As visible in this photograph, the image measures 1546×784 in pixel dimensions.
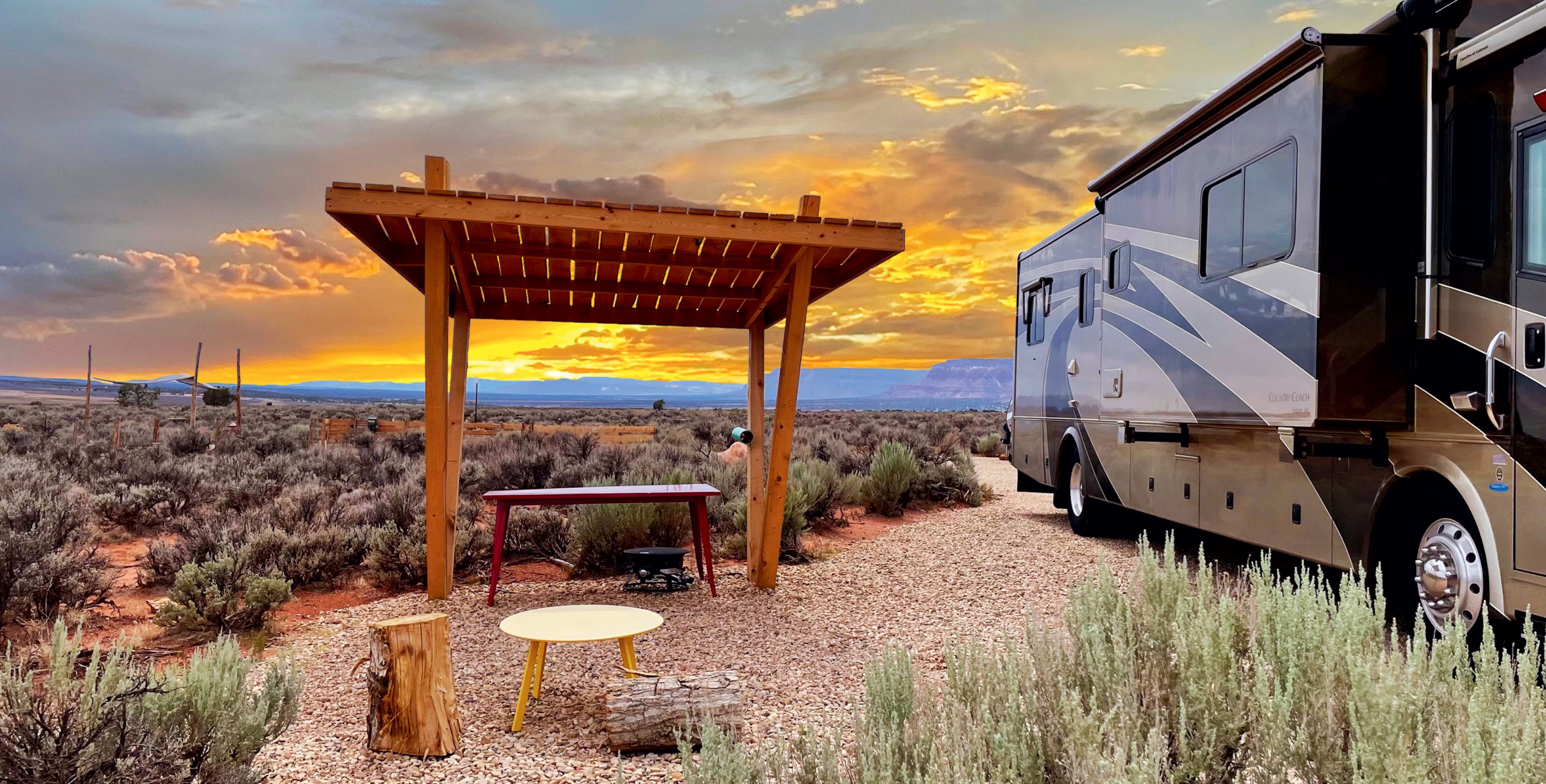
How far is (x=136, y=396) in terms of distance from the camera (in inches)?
2023

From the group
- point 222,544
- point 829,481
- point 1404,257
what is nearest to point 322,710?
point 222,544

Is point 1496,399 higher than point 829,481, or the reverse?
point 1496,399

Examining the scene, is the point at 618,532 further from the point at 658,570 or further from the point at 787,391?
the point at 787,391

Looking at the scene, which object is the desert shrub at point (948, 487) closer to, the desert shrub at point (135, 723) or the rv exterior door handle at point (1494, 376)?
the rv exterior door handle at point (1494, 376)

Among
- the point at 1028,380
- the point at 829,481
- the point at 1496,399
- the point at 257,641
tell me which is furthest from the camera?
the point at 829,481

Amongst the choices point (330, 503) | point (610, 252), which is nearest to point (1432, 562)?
point (610, 252)

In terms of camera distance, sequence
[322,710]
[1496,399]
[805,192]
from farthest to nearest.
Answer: [805,192] → [322,710] → [1496,399]

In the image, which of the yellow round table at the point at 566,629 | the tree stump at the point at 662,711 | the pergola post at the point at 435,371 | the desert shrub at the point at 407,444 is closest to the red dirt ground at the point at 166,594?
the pergola post at the point at 435,371

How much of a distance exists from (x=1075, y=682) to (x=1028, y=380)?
27.4ft

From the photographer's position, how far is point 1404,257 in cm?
456

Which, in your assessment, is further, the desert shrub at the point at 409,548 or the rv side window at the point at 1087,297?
the rv side window at the point at 1087,297

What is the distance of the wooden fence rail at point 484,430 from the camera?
62.9 feet

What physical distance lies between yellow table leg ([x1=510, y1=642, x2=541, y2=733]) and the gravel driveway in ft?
0.17

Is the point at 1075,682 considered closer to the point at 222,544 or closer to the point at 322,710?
the point at 322,710
